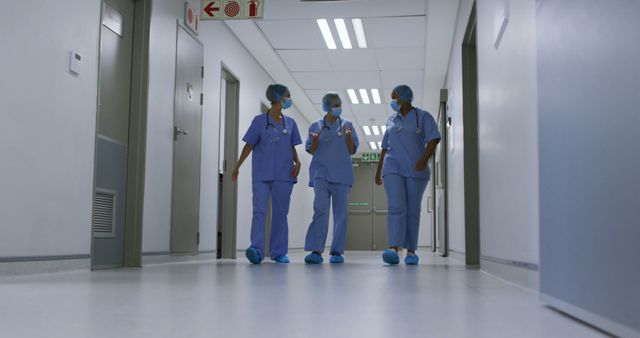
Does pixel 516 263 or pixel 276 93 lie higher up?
pixel 276 93

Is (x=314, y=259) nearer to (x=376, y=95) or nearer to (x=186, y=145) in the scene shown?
(x=186, y=145)

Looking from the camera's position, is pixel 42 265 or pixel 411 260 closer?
pixel 42 265

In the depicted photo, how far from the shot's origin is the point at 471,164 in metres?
4.93

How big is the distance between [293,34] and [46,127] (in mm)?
4097

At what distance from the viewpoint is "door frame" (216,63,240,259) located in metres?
6.86

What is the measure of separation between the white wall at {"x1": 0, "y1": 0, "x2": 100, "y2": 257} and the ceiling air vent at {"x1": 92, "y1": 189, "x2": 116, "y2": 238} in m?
0.21

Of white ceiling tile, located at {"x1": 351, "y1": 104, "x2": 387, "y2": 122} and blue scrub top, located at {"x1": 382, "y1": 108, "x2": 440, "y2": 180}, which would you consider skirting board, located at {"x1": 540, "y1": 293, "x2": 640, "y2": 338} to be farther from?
white ceiling tile, located at {"x1": 351, "y1": 104, "x2": 387, "y2": 122}

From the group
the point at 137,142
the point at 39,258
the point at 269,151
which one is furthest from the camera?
the point at 269,151

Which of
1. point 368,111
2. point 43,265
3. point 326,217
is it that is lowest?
point 43,265

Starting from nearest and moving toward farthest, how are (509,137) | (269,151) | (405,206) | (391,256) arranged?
(509,137)
(391,256)
(405,206)
(269,151)

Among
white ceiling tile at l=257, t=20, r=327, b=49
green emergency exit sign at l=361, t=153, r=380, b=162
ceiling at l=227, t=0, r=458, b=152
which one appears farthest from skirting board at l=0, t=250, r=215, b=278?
green emergency exit sign at l=361, t=153, r=380, b=162

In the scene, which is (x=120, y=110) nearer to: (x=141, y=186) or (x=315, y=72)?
(x=141, y=186)

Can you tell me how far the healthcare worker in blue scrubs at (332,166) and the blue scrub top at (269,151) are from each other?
288mm

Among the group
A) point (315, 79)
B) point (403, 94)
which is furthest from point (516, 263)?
point (315, 79)
